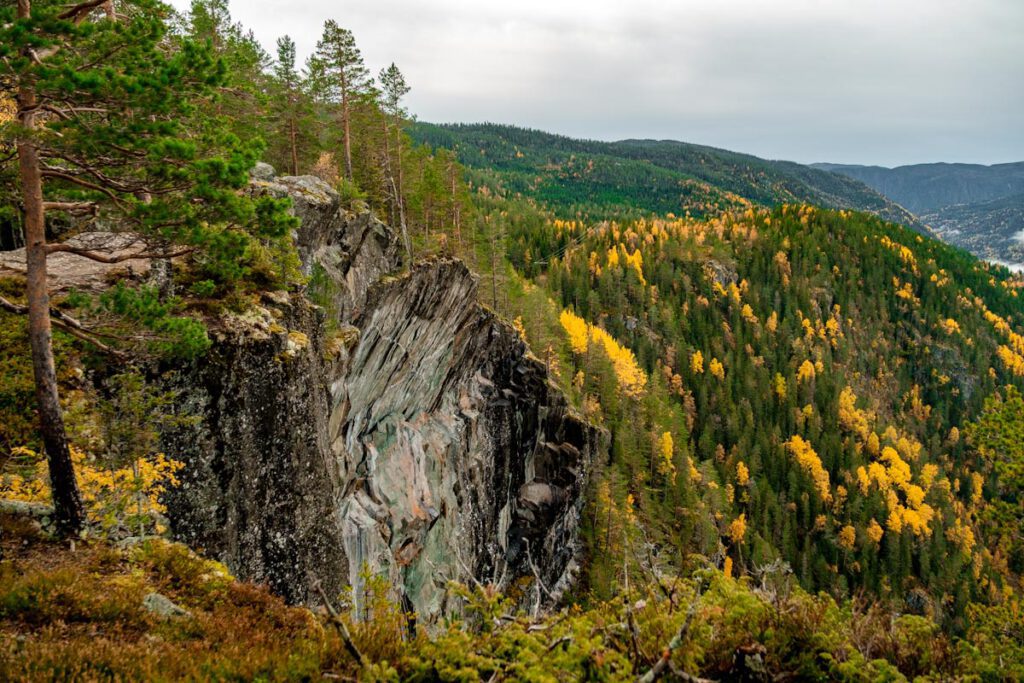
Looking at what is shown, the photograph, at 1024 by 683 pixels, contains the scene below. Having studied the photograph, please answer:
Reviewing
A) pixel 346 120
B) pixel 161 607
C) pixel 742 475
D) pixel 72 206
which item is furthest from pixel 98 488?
pixel 742 475

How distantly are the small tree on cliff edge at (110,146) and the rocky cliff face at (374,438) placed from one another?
365 cm

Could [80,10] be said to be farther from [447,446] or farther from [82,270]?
[447,446]

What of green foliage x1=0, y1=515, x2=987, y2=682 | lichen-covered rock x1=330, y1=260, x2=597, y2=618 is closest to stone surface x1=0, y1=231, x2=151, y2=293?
green foliage x1=0, y1=515, x2=987, y2=682

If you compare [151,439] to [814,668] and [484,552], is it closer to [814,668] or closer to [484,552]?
[814,668]

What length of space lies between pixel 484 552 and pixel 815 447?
90.9 meters

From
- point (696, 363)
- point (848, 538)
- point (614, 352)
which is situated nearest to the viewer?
point (848, 538)

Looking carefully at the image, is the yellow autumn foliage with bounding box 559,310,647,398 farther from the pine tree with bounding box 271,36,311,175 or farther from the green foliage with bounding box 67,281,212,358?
the green foliage with bounding box 67,281,212,358

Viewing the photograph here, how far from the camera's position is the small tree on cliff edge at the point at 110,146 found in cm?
734

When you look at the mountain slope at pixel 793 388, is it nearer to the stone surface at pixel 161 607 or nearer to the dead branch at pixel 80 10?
the stone surface at pixel 161 607

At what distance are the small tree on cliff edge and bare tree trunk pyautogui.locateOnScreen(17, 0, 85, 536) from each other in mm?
16

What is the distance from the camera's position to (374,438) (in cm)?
2661

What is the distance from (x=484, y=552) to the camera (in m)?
34.2

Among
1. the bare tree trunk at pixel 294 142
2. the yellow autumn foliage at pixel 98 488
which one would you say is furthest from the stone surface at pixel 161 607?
the bare tree trunk at pixel 294 142

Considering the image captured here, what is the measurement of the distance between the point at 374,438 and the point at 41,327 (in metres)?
19.0
